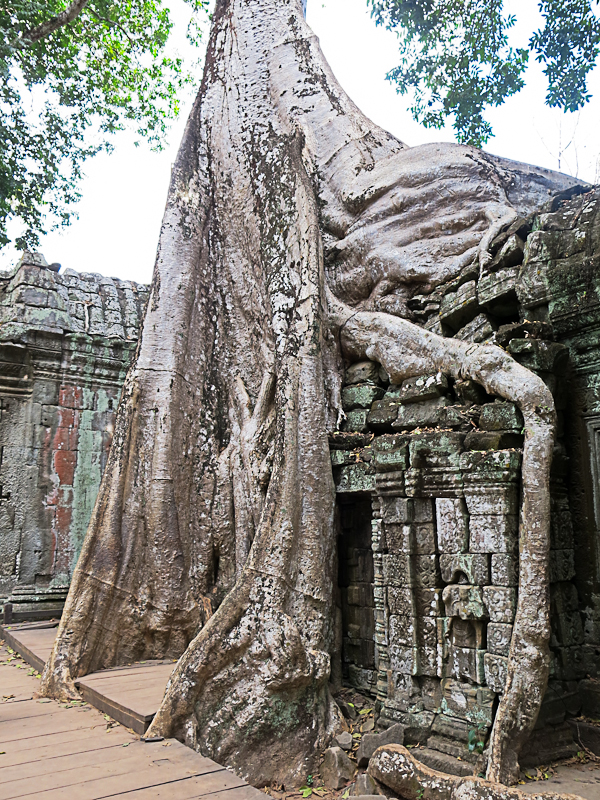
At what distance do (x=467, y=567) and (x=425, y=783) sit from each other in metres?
0.88

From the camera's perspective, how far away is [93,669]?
13.2 feet

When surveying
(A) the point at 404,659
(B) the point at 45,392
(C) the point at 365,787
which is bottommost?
(C) the point at 365,787

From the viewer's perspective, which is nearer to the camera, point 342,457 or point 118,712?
point 118,712

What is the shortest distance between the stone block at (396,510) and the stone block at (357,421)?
0.65 m

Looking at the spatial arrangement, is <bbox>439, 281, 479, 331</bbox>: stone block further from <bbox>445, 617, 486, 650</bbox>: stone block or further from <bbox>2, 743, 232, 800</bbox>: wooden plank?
<bbox>2, 743, 232, 800</bbox>: wooden plank

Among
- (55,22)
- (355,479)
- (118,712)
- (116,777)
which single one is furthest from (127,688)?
(55,22)

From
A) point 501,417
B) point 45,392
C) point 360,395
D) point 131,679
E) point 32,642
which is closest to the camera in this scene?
point 501,417

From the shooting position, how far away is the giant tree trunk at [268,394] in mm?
3031

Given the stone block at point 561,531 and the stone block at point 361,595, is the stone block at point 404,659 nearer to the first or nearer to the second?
the stone block at point 361,595

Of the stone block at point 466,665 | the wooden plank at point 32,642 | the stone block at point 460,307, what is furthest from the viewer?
the wooden plank at point 32,642

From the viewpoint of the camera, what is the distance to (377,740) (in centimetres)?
288

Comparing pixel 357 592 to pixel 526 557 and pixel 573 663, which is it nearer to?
pixel 573 663

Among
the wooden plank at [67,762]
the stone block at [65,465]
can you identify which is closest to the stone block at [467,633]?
the wooden plank at [67,762]

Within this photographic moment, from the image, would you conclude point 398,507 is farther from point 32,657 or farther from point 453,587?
point 32,657
